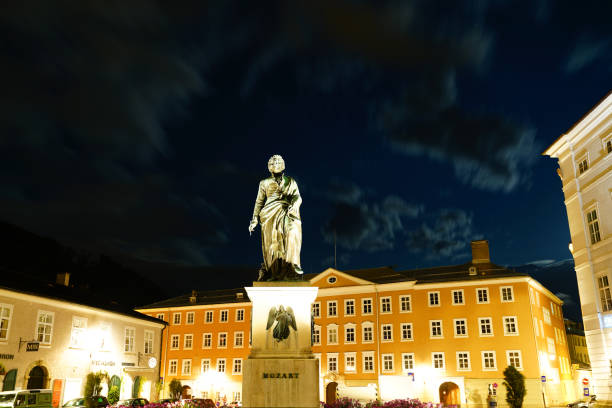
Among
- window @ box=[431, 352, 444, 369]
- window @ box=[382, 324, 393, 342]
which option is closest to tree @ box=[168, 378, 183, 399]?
window @ box=[382, 324, 393, 342]

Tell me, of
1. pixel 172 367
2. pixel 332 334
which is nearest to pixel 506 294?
pixel 332 334

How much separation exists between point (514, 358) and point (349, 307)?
50.0 feet

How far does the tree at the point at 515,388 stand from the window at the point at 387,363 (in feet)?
35.6

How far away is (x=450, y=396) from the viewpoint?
137ft

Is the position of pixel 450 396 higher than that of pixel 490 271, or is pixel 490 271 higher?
pixel 490 271

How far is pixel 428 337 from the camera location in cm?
4369

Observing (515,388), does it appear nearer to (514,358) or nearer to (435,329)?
(514,358)

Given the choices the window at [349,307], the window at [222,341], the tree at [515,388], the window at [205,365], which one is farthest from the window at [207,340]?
the tree at [515,388]

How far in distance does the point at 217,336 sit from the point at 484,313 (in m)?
27.9

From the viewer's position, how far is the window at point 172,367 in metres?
53.5

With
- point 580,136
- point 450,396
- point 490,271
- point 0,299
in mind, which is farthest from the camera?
point 490,271

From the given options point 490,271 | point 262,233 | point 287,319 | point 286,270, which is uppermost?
point 490,271

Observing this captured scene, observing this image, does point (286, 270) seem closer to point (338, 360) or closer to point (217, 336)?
point (338, 360)

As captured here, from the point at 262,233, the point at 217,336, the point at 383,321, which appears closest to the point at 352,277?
the point at 383,321
